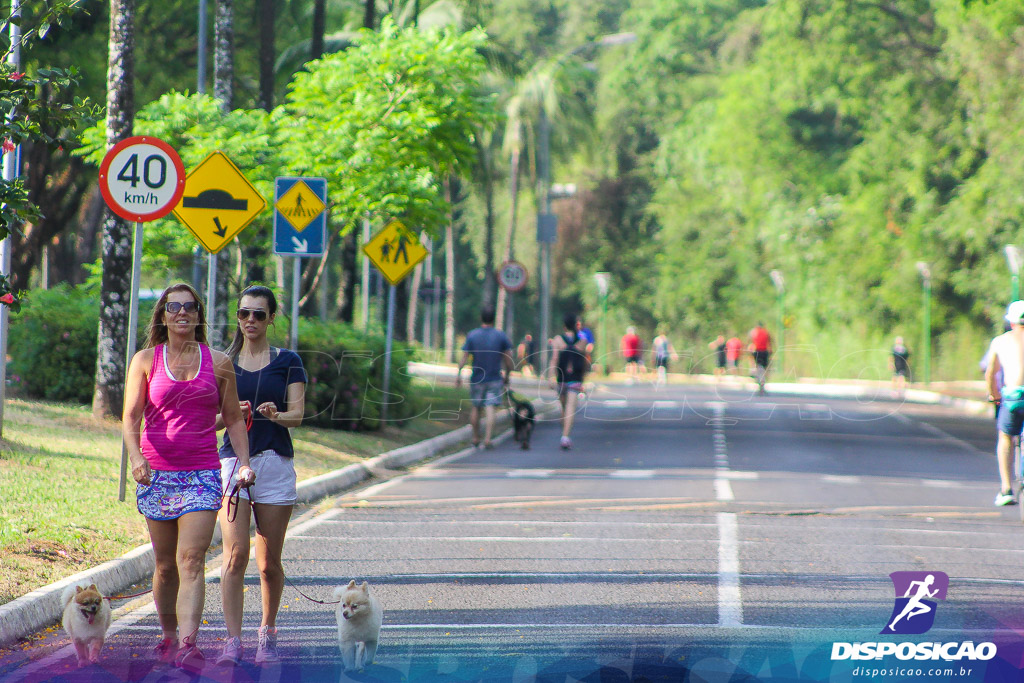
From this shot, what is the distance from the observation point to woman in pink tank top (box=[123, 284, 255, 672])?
6.15 m

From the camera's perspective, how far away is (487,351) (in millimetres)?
19000

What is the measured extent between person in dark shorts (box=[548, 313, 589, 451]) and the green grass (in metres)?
2.91

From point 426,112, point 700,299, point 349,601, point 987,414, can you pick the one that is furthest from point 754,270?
point 349,601

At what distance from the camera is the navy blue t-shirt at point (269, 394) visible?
6.49m

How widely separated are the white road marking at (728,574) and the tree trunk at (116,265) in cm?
734

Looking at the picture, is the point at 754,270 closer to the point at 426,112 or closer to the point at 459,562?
the point at 426,112

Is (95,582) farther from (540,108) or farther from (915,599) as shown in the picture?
(540,108)

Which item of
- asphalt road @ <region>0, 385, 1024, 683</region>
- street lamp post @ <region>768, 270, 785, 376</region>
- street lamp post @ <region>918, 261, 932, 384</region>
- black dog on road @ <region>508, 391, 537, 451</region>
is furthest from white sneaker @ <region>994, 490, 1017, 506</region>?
street lamp post @ <region>768, 270, 785, 376</region>

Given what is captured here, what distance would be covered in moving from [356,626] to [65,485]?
596 cm

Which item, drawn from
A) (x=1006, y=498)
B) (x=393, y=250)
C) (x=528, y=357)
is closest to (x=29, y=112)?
(x=1006, y=498)

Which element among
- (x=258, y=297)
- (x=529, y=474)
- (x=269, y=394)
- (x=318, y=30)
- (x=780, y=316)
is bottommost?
(x=529, y=474)

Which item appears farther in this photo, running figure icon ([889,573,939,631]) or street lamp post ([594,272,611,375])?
street lamp post ([594,272,611,375])

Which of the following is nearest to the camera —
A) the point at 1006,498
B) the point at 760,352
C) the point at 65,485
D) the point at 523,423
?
the point at 65,485

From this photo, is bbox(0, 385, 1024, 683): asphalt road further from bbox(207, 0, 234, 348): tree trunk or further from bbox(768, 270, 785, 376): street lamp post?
bbox(768, 270, 785, 376): street lamp post
